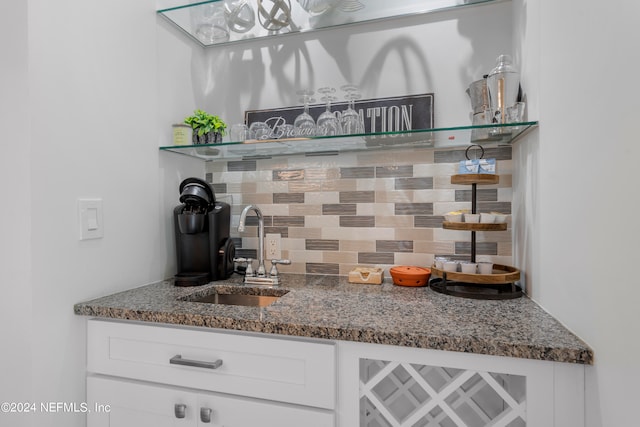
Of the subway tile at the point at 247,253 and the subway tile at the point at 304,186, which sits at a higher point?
the subway tile at the point at 304,186

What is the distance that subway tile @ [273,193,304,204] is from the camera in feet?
5.38

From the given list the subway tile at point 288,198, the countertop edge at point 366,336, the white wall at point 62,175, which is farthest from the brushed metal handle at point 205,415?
the subway tile at point 288,198

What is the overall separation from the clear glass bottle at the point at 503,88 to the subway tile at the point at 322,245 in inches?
31.6

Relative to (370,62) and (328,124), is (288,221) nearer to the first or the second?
(328,124)

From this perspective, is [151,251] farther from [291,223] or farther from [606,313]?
[606,313]

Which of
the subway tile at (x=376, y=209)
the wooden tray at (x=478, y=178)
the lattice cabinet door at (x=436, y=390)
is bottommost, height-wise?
the lattice cabinet door at (x=436, y=390)

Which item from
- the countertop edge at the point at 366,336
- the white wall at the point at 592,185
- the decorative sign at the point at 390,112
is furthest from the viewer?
the decorative sign at the point at 390,112

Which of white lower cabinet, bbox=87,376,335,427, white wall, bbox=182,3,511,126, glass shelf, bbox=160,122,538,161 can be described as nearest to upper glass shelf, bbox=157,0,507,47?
white wall, bbox=182,3,511,126

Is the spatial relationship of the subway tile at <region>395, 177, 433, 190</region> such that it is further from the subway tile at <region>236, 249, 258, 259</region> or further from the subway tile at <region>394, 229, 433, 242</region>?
the subway tile at <region>236, 249, 258, 259</region>

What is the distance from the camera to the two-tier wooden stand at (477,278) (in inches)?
45.7

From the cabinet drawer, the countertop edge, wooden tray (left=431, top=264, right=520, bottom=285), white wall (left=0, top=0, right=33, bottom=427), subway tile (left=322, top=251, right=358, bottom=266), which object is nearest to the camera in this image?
the countertop edge

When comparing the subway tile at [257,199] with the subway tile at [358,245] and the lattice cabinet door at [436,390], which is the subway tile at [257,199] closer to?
the subway tile at [358,245]

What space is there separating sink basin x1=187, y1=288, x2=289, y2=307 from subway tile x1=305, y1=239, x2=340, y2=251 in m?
0.31

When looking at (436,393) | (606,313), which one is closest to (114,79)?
(436,393)
